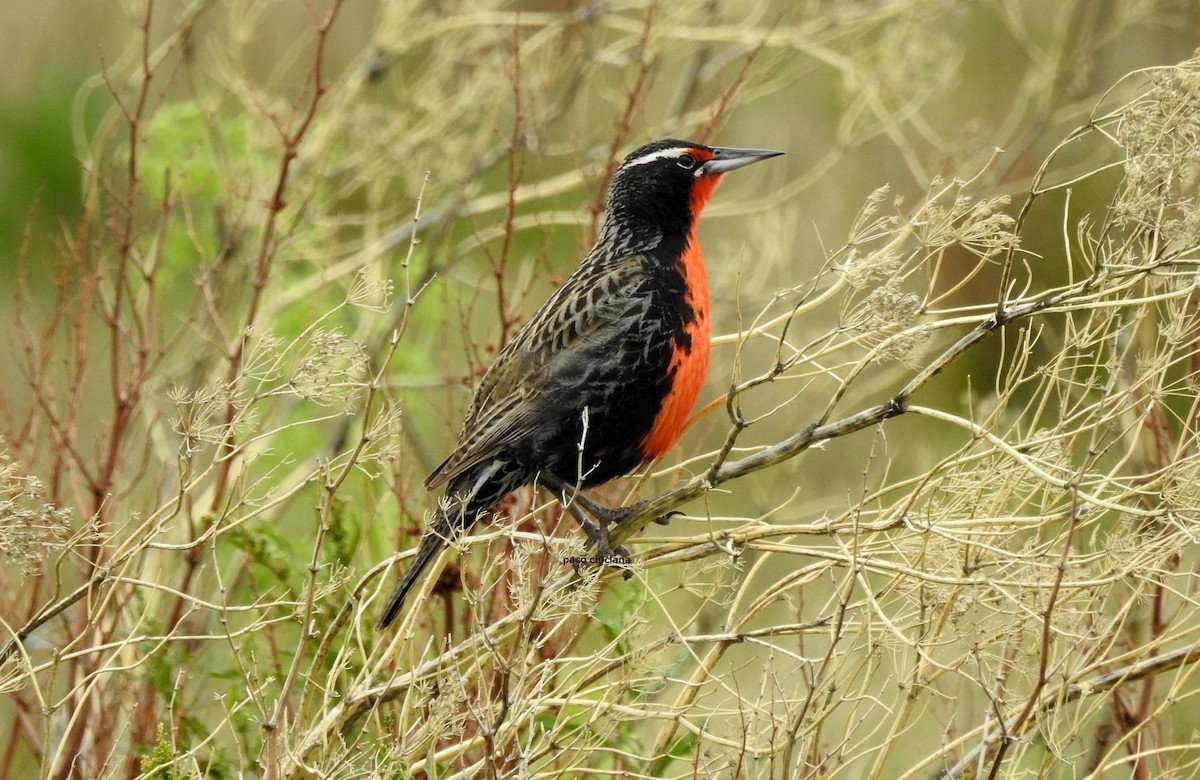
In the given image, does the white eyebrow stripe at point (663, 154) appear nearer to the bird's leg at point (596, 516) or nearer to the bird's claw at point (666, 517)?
the bird's leg at point (596, 516)

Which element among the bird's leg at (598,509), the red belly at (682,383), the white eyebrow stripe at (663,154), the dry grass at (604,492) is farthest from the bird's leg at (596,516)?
the white eyebrow stripe at (663,154)

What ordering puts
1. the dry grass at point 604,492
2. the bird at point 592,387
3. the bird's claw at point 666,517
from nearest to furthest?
the dry grass at point 604,492, the bird's claw at point 666,517, the bird at point 592,387

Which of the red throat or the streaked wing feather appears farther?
the red throat

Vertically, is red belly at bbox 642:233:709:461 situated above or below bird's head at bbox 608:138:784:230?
below

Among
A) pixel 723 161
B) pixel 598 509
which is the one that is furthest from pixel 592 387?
pixel 723 161

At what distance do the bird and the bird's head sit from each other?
5.5 inches

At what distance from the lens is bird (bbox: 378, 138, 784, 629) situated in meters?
4.28

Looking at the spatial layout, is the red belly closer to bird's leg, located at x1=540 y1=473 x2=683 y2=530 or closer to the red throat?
bird's leg, located at x1=540 y1=473 x2=683 y2=530

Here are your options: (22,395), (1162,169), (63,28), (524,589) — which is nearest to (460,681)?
(524,589)

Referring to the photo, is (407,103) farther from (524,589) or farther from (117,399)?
(524,589)

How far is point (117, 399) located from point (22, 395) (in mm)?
4468

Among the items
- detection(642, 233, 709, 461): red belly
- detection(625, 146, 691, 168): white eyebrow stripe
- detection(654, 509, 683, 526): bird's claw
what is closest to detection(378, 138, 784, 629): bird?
detection(642, 233, 709, 461): red belly

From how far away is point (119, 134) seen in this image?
28.2 ft

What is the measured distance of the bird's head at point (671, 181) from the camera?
479cm
